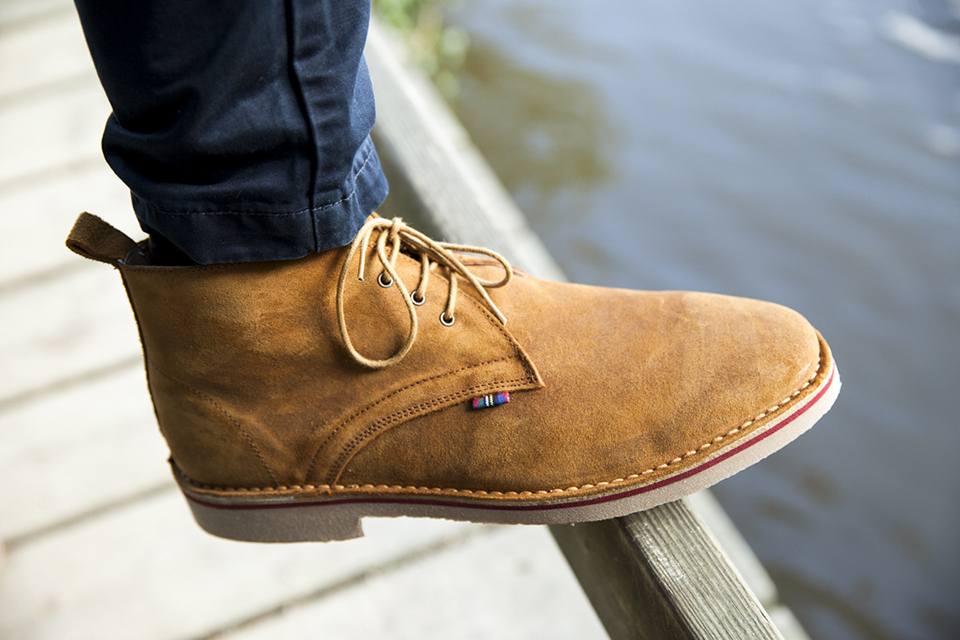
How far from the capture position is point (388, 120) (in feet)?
4.66

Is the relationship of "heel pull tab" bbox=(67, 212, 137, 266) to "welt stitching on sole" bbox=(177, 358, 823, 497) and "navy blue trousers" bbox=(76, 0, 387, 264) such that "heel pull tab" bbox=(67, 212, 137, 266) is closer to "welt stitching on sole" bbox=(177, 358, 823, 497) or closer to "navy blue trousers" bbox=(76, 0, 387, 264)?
"navy blue trousers" bbox=(76, 0, 387, 264)

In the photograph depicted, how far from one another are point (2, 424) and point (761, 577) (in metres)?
1.47

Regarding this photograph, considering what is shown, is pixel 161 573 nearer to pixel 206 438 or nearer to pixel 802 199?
pixel 206 438

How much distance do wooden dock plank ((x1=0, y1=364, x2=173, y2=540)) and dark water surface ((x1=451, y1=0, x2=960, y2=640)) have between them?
69.4 inches

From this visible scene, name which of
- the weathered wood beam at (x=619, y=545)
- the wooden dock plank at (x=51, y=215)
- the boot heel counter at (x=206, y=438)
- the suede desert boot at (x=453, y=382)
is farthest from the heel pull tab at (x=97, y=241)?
the wooden dock plank at (x=51, y=215)

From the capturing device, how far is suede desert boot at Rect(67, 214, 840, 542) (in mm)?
779

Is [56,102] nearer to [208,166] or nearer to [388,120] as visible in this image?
[388,120]

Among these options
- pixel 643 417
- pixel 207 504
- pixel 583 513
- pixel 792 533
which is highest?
pixel 643 417

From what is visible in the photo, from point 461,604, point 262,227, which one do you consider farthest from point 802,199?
point 262,227

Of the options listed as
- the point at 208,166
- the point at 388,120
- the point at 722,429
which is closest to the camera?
the point at 208,166

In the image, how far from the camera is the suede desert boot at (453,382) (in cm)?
78

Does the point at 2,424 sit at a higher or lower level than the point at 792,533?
higher

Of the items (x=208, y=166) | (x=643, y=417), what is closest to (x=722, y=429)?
(x=643, y=417)

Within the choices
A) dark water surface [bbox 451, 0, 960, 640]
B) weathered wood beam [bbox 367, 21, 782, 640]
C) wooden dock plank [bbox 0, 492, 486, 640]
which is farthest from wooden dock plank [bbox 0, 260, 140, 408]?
dark water surface [bbox 451, 0, 960, 640]
